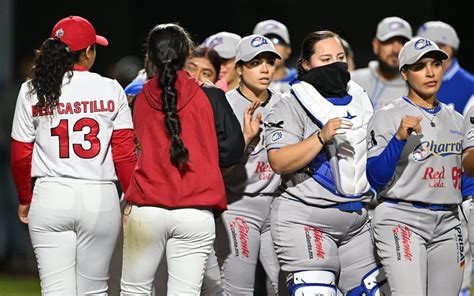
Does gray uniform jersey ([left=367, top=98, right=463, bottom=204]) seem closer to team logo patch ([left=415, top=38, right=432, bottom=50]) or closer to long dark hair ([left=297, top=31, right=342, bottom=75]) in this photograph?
team logo patch ([left=415, top=38, right=432, bottom=50])

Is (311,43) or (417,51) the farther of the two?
(311,43)

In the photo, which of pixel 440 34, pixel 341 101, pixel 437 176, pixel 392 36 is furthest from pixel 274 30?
pixel 437 176

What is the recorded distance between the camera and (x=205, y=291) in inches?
273

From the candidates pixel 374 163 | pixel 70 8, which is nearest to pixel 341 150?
pixel 374 163

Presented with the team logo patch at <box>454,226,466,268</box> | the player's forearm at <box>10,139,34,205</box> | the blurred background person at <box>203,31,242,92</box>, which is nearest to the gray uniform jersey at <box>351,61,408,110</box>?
the blurred background person at <box>203,31,242,92</box>

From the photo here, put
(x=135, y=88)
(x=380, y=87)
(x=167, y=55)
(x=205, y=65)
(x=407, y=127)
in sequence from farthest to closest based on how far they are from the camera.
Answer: (x=380, y=87) → (x=205, y=65) → (x=135, y=88) → (x=167, y=55) → (x=407, y=127)

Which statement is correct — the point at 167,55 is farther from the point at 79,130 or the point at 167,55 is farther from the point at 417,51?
the point at 417,51

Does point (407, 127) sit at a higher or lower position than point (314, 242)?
higher

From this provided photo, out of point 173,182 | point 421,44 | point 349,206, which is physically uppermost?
point 421,44

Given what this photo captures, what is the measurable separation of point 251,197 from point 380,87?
209 centimetres

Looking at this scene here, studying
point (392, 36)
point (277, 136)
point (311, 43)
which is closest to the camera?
point (277, 136)

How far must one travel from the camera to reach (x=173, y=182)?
609 cm

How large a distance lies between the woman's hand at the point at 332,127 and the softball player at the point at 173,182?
23.6 inches

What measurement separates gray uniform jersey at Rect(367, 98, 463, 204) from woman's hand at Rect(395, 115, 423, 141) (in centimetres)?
22
